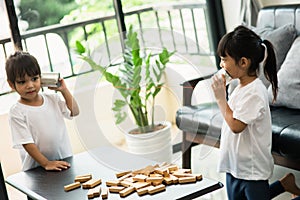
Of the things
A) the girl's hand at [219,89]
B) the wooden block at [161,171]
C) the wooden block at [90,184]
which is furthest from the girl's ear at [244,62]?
the wooden block at [90,184]

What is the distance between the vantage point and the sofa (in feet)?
10.4

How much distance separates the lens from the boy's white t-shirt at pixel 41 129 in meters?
3.00

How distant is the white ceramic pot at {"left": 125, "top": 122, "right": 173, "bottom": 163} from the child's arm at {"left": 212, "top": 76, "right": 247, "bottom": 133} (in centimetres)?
132

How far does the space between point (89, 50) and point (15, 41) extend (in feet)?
2.15

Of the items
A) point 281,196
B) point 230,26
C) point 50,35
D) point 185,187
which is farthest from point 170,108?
point 185,187

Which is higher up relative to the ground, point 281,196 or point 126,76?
point 126,76

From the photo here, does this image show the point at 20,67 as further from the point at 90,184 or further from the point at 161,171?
the point at 161,171

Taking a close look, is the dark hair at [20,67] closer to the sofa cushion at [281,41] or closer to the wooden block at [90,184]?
the wooden block at [90,184]

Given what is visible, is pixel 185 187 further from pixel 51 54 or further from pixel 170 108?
pixel 170 108

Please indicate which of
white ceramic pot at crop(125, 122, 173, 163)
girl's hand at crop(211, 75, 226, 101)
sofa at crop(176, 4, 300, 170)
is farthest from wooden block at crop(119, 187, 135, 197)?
white ceramic pot at crop(125, 122, 173, 163)

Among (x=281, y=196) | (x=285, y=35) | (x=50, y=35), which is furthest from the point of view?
(x=50, y=35)

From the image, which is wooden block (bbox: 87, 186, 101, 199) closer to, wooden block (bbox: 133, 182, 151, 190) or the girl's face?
wooden block (bbox: 133, 182, 151, 190)

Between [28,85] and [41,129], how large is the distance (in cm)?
23

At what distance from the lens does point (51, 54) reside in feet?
14.6
